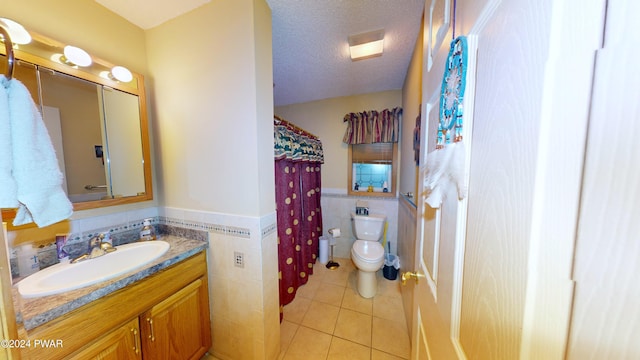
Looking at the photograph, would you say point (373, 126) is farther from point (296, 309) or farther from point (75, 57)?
point (75, 57)

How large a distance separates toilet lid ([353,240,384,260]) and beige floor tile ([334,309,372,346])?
20.0 inches

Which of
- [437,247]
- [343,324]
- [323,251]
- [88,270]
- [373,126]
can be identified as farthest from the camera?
[323,251]

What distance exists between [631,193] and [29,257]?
1.97 m

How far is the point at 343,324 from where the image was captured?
1.67 m

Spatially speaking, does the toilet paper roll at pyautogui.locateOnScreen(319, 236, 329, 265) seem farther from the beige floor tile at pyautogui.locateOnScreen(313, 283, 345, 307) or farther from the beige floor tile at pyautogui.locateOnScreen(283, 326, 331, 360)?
Answer: the beige floor tile at pyautogui.locateOnScreen(283, 326, 331, 360)

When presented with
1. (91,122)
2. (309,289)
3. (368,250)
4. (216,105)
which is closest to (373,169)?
(368,250)

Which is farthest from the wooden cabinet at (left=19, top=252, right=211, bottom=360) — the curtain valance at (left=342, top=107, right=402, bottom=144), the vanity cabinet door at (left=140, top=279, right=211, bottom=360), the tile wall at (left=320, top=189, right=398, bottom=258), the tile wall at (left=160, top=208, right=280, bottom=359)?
the curtain valance at (left=342, top=107, right=402, bottom=144)

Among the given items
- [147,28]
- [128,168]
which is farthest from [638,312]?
[147,28]

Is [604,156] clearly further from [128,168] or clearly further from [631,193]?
[128,168]

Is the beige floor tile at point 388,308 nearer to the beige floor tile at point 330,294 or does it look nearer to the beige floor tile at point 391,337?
the beige floor tile at point 391,337

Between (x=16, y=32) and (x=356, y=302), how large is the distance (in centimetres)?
285

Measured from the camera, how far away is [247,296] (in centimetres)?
128

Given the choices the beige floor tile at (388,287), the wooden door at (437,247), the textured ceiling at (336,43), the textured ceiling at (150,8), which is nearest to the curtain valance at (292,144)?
the textured ceiling at (336,43)

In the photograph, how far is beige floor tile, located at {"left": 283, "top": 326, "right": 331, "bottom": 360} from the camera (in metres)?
1.41
